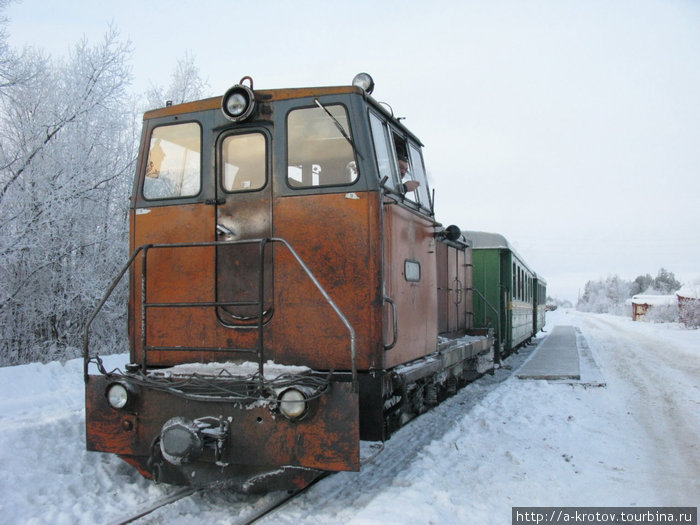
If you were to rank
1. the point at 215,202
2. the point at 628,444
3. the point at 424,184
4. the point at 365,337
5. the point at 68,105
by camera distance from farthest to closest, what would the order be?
1. the point at 68,105
2. the point at 424,184
3. the point at 628,444
4. the point at 215,202
5. the point at 365,337

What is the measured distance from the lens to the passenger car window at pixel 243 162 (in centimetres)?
456

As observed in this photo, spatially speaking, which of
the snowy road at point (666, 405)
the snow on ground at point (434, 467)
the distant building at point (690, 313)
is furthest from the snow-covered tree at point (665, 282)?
the snow on ground at point (434, 467)

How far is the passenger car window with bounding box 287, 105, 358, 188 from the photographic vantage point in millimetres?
4387

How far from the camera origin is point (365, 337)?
166 inches

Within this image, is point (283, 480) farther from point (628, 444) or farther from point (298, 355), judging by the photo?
point (628, 444)

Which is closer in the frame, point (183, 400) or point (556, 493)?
point (183, 400)

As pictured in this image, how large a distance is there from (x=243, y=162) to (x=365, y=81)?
1377 millimetres

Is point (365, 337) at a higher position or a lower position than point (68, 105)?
lower

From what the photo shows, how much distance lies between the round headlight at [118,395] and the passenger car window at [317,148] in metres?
1.96

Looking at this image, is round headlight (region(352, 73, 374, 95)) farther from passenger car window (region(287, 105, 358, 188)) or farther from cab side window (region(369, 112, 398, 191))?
passenger car window (region(287, 105, 358, 188))

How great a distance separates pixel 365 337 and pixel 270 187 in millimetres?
1402

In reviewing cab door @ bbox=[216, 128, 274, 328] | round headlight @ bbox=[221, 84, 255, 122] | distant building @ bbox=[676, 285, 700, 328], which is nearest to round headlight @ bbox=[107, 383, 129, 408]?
cab door @ bbox=[216, 128, 274, 328]

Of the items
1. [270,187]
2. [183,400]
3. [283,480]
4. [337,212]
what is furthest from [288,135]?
[283,480]

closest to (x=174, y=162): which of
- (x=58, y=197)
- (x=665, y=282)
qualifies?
(x=58, y=197)
